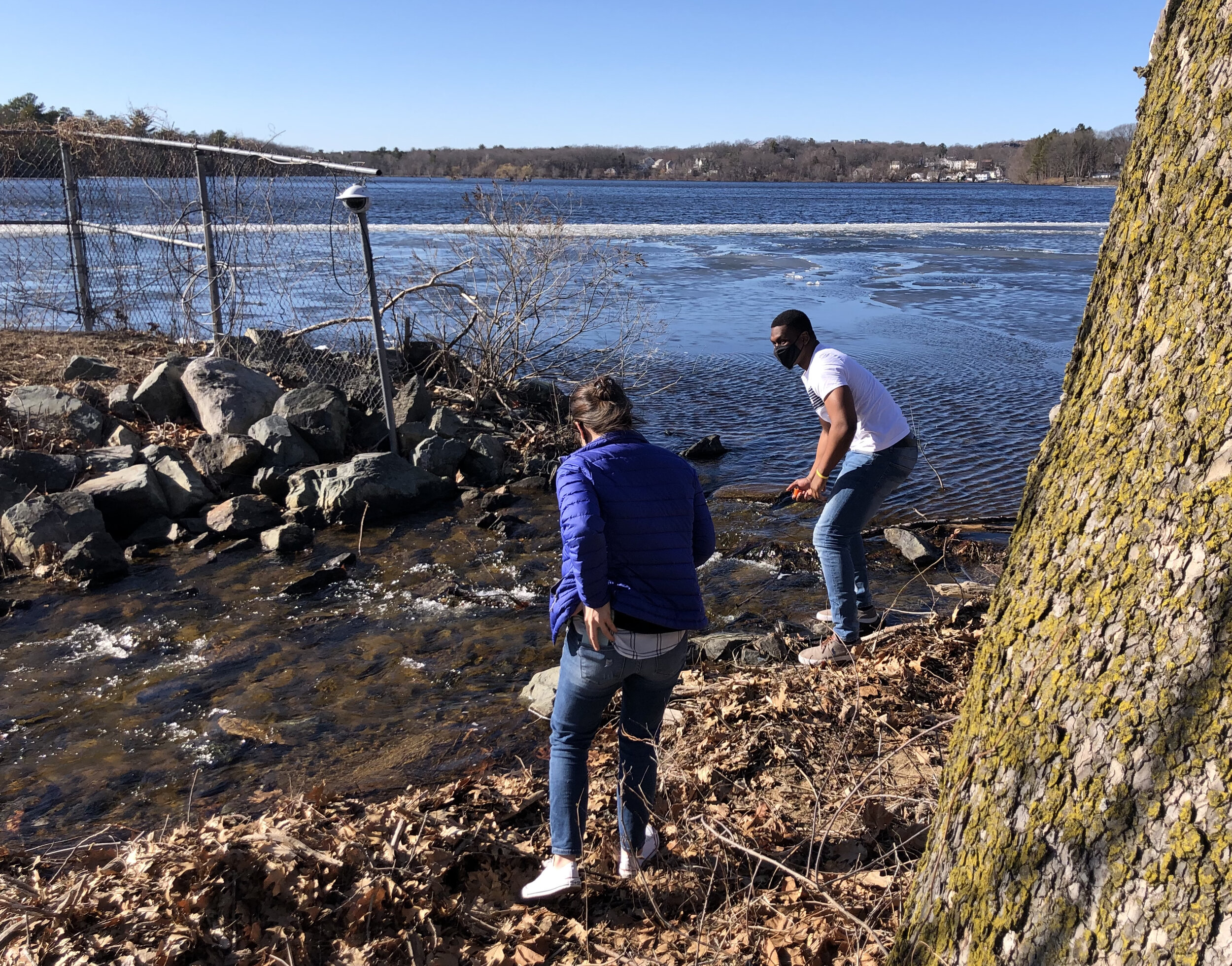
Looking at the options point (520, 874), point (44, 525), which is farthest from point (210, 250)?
point (520, 874)

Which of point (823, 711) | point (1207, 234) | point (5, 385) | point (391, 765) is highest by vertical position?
point (1207, 234)

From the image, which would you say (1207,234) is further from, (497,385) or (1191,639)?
(497,385)

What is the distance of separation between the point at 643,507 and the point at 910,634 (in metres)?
3.13

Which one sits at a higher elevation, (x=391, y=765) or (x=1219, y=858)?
(x=1219, y=858)

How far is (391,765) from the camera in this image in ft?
17.7

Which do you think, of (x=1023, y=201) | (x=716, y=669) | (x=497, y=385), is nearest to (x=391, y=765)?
(x=716, y=669)

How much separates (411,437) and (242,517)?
241cm

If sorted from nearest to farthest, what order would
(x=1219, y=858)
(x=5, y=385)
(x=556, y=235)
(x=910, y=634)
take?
1. (x=1219, y=858)
2. (x=910, y=634)
3. (x=5, y=385)
4. (x=556, y=235)

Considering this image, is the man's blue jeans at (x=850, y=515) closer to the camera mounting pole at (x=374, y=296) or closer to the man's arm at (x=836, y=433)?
the man's arm at (x=836, y=433)

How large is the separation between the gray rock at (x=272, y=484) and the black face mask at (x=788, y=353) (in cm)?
600

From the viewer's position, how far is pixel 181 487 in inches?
372

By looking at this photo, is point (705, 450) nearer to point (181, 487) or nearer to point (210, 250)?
point (181, 487)

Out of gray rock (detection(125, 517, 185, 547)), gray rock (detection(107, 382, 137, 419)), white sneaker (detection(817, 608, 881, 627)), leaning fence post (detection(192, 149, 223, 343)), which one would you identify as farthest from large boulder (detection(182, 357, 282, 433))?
white sneaker (detection(817, 608, 881, 627))

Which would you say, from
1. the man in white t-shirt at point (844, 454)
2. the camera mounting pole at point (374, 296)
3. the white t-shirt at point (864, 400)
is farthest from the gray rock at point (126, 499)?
the white t-shirt at point (864, 400)
